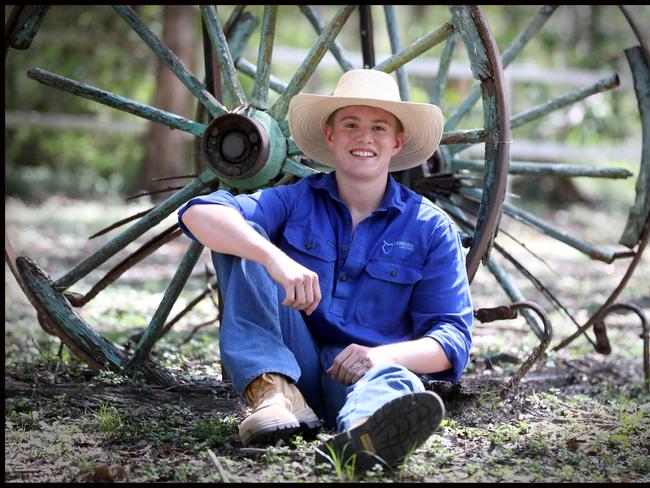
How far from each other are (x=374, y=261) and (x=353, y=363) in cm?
43

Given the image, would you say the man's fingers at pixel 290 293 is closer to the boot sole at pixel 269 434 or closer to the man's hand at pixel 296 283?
the man's hand at pixel 296 283

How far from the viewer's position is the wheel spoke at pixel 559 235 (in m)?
4.48

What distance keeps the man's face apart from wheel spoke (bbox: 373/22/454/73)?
1.77 ft

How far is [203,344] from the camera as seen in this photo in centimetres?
472

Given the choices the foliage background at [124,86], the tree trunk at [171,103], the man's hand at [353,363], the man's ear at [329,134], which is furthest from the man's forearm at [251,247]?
the tree trunk at [171,103]

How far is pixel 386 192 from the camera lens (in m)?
3.19

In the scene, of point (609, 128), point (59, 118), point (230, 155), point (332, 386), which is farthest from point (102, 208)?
point (332, 386)

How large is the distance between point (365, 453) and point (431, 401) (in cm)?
24

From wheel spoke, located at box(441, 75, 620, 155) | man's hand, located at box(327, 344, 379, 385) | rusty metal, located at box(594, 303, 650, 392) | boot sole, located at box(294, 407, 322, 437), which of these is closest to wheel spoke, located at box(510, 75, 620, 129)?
Answer: wheel spoke, located at box(441, 75, 620, 155)

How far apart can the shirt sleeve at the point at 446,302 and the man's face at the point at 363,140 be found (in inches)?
12.5

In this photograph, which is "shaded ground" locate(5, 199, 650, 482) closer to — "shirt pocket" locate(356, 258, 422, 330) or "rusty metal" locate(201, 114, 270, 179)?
"shirt pocket" locate(356, 258, 422, 330)

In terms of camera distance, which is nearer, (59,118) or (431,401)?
(431,401)

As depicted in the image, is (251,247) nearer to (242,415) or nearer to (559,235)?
(242,415)

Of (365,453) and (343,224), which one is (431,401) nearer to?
(365,453)
